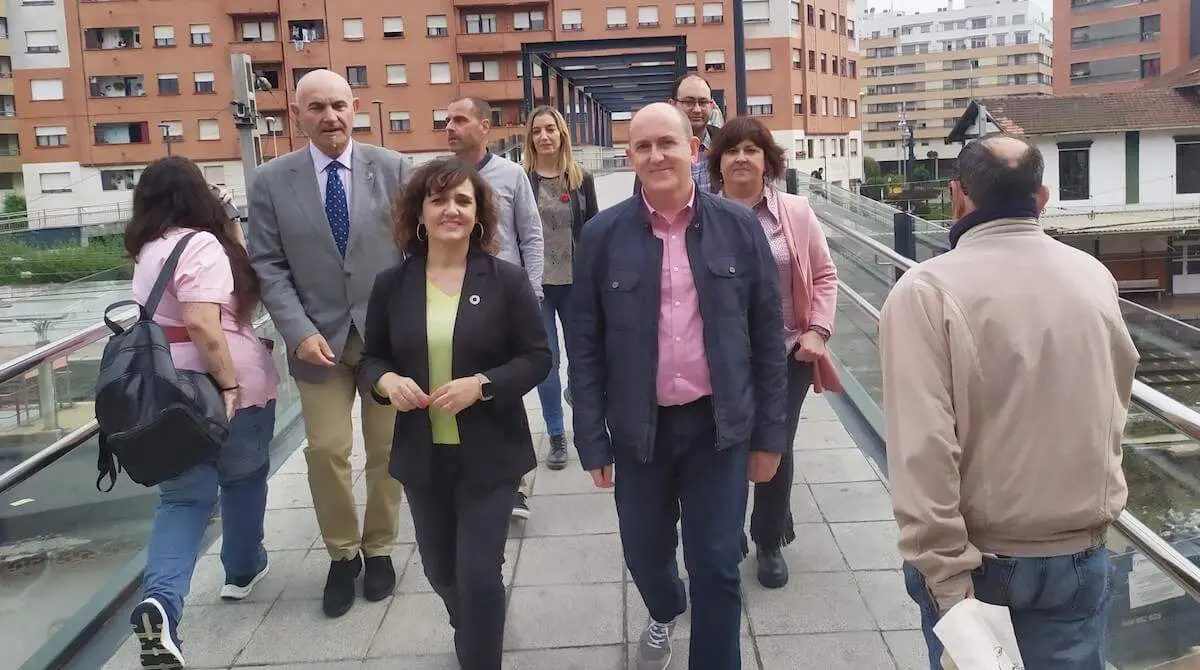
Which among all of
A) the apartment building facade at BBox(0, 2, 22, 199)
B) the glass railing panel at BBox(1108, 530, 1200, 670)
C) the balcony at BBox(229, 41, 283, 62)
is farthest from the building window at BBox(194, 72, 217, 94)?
the glass railing panel at BBox(1108, 530, 1200, 670)

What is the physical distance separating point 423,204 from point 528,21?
5641 cm

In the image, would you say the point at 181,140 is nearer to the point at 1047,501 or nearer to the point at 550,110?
the point at 550,110

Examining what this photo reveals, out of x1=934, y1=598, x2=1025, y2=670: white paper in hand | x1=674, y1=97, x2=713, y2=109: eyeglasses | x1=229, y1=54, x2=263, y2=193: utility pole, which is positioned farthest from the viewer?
x1=229, y1=54, x2=263, y2=193: utility pole

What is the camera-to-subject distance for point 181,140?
56.2 metres

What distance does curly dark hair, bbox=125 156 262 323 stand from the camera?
3264mm

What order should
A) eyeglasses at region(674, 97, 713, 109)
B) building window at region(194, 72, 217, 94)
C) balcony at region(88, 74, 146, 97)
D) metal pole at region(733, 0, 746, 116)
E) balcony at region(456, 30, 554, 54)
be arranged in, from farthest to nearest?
balcony at region(88, 74, 146, 97) < building window at region(194, 72, 217, 94) < balcony at region(456, 30, 554, 54) < metal pole at region(733, 0, 746, 116) < eyeglasses at region(674, 97, 713, 109)

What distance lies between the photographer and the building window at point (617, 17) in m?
56.9

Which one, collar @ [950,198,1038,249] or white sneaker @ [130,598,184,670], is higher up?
collar @ [950,198,1038,249]

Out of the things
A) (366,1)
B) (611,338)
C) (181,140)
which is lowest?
(611,338)

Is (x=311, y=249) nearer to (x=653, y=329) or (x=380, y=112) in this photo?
(x=653, y=329)

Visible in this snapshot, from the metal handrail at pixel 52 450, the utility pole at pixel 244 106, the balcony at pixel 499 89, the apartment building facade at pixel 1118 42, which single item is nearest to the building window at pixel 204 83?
the balcony at pixel 499 89

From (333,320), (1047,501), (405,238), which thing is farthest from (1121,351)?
(333,320)

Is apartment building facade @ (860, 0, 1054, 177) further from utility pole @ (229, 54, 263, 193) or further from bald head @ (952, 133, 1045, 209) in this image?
bald head @ (952, 133, 1045, 209)

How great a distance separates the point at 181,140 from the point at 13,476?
58.5 m
